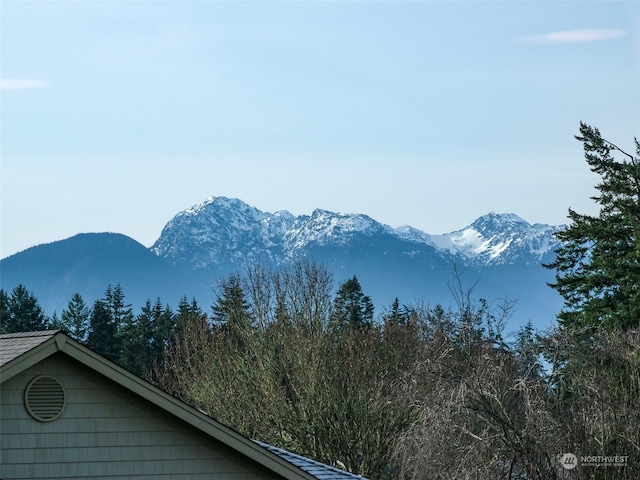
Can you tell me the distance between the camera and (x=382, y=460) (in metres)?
31.0

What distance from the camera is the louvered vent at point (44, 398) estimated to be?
45.3 ft

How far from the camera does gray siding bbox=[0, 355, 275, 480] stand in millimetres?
13773

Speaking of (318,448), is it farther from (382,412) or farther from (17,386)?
(17,386)

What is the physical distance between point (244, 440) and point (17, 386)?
281 cm

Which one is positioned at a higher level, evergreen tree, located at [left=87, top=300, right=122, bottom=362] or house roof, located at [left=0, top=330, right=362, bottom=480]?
evergreen tree, located at [left=87, top=300, right=122, bottom=362]

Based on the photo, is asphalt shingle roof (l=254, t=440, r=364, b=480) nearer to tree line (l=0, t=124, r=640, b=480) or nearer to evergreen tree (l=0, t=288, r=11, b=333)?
tree line (l=0, t=124, r=640, b=480)

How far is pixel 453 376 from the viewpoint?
22.0 metres

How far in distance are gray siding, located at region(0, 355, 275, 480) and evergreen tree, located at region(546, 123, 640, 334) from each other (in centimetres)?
3460

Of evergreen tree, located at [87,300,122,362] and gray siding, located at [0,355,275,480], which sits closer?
gray siding, located at [0,355,275,480]

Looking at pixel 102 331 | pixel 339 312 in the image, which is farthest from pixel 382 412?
pixel 102 331

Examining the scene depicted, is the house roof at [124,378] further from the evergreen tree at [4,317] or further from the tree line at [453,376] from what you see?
the evergreen tree at [4,317]

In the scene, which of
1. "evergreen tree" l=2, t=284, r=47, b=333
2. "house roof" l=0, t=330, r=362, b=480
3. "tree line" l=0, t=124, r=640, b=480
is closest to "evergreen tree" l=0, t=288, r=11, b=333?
"evergreen tree" l=2, t=284, r=47, b=333

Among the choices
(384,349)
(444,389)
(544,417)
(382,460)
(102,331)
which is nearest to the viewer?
(544,417)

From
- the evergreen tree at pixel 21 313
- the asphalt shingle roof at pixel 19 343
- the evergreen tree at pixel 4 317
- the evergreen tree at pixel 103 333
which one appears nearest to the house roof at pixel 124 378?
the asphalt shingle roof at pixel 19 343
